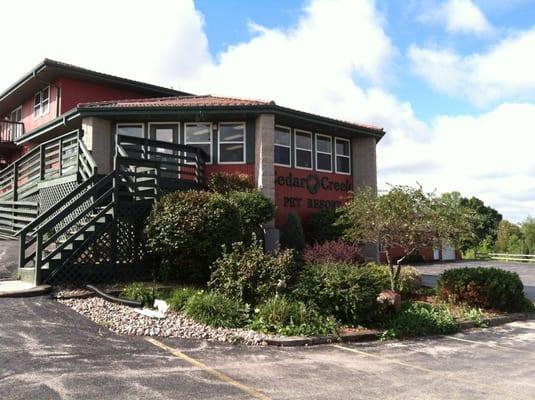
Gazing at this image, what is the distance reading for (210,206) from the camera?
11484mm

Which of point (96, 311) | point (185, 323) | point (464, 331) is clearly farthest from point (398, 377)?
point (96, 311)

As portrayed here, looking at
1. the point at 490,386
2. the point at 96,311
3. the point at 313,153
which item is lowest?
the point at 490,386

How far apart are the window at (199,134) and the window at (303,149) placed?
340 centimetres

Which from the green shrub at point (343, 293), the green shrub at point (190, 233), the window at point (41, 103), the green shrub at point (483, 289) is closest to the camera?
the green shrub at point (343, 293)

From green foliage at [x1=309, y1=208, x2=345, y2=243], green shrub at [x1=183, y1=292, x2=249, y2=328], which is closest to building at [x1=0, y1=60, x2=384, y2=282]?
green foliage at [x1=309, y1=208, x2=345, y2=243]

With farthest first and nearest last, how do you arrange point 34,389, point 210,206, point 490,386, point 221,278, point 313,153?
point 313,153, point 210,206, point 221,278, point 490,386, point 34,389

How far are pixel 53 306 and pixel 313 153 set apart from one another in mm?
12881

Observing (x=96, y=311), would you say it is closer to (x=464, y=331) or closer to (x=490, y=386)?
(x=490, y=386)

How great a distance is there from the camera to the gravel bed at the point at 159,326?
26.5 feet

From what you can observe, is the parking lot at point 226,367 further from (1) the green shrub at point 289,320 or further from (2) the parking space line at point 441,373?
(1) the green shrub at point 289,320

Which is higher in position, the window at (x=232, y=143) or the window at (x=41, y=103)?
the window at (x=41, y=103)

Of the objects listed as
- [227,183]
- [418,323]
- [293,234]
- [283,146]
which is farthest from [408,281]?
[283,146]

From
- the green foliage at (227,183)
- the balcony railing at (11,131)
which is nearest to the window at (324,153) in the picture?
the green foliage at (227,183)

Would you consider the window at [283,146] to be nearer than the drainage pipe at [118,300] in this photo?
No
